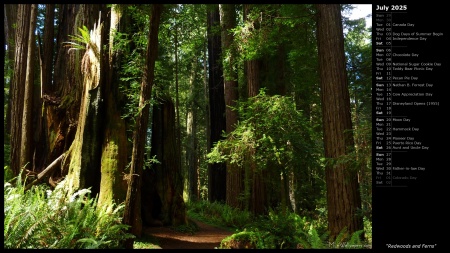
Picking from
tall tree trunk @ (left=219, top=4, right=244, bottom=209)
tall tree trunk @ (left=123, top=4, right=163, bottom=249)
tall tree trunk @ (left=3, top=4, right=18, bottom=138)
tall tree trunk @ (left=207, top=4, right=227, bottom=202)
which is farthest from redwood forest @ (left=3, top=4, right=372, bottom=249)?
tall tree trunk @ (left=3, top=4, right=18, bottom=138)

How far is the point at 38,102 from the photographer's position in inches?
520

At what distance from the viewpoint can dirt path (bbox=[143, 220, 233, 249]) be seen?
23.1 ft

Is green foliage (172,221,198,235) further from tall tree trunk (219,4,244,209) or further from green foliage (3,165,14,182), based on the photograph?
green foliage (3,165,14,182)

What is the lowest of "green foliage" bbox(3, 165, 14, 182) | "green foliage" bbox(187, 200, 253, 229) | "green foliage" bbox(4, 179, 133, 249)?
"green foliage" bbox(187, 200, 253, 229)

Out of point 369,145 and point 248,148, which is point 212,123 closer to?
point 248,148

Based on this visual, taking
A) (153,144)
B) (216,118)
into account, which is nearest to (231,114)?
(216,118)

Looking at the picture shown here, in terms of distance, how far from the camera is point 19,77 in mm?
9336

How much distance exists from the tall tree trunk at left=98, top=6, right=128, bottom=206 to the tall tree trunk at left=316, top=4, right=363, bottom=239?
435cm

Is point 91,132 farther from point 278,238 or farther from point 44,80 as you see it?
point 278,238

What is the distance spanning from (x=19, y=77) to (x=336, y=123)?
8.79 meters
